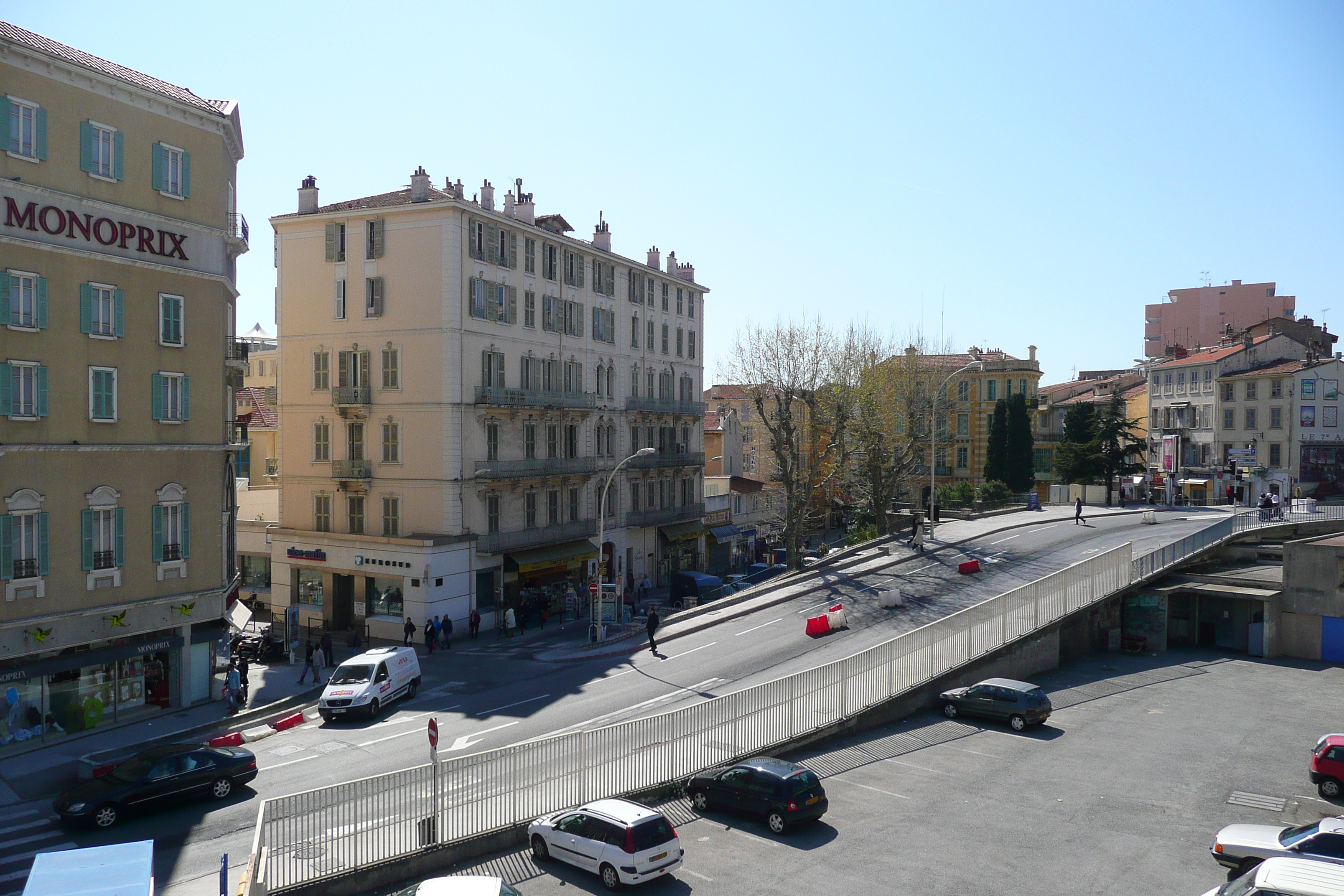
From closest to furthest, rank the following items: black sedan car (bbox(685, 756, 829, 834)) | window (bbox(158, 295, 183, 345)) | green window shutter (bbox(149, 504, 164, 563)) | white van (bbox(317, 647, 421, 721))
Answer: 1. black sedan car (bbox(685, 756, 829, 834))
2. white van (bbox(317, 647, 421, 721))
3. green window shutter (bbox(149, 504, 164, 563))
4. window (bbox(158, 295, 183, 345))

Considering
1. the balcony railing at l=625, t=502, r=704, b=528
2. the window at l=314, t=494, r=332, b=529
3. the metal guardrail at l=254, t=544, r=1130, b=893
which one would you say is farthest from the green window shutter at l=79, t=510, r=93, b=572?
the balcony railing at l=625, t=502, r=704, b=528

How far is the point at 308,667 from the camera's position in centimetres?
3403

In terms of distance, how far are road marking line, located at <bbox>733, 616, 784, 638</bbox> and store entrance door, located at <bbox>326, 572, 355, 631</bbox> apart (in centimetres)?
1900

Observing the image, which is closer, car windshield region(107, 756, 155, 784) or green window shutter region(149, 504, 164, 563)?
car windshield region(107, 756, 155, 784)

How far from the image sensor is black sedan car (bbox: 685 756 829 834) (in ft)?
58.2

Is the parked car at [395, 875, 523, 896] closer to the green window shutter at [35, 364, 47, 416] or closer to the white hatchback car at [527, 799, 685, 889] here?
the white hatchback car at [527, 799, 685, 889]

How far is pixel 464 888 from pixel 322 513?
36212 mm

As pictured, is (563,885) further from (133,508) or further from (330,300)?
(330,300)

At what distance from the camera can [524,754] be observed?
56.3 ft

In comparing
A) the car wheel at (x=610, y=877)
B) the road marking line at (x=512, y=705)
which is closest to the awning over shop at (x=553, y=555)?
the road marking line at (x=512, y=705)

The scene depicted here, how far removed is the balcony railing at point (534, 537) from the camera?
43.8 metres

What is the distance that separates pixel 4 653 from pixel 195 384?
975cm

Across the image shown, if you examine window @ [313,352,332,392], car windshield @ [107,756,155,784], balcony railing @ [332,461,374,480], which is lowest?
car windshield @ [107,756,155,784]

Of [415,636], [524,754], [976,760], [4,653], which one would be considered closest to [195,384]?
[4,653]
